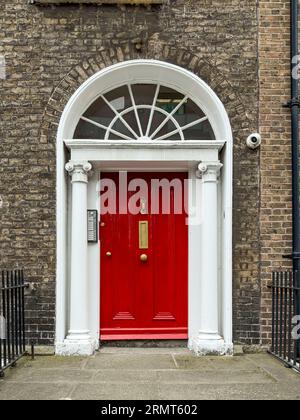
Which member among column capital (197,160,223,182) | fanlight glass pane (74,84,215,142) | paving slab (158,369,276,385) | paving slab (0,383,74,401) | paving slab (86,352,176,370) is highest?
fanlight glass pane (74,84,215,142)

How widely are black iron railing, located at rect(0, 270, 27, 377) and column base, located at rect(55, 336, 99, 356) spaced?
17.6 inches

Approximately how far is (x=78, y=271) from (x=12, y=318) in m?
0.97

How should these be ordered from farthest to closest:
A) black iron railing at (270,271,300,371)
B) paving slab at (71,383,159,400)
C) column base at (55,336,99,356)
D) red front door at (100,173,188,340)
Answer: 1. red front door at (100,173,188,340)
2. column base at (55,336,99,356)
3. black iron railing at (270,271,300,371)
4. paving slab at (71,383,159,400)

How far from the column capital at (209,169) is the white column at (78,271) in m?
1.42

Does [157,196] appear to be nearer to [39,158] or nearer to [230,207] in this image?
[230,207]

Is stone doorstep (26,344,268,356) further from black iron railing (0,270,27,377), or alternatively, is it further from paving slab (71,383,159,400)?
paving slab (71,383,159,400)

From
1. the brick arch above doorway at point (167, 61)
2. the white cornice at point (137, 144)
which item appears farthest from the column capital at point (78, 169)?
the brick arch above doorway at point (167, 61)

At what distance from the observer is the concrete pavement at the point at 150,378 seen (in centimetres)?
471

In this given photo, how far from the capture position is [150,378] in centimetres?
529

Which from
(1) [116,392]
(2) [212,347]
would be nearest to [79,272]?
(2) [212,347]

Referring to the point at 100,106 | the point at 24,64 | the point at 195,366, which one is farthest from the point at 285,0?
the point at 195,366

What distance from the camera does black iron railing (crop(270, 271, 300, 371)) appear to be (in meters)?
5.96

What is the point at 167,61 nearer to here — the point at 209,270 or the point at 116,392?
the point at 209,270

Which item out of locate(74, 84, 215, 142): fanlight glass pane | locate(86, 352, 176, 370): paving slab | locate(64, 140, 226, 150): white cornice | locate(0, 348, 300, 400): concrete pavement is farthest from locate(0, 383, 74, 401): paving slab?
locate(74, 84, 215, 142): fanlight glass pane
